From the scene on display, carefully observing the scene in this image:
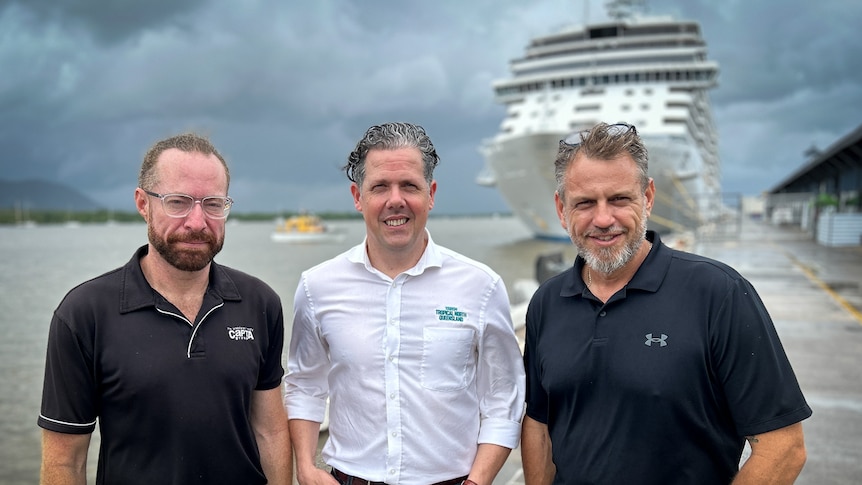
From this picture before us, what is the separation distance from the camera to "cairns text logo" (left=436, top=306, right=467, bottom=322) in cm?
260

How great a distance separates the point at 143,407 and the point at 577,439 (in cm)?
151

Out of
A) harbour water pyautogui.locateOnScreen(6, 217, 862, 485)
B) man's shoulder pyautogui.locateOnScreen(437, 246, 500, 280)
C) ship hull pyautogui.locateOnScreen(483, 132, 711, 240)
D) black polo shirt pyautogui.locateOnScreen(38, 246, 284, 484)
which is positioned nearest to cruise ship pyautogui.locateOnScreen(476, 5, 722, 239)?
ship hull pyautogui.locateOnScreen(483, 132, 711, 240)

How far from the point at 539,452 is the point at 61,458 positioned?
5.64 feet

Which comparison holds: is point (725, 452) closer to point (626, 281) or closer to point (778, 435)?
point (778, 435)

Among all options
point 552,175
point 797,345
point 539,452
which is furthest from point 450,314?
point 552,175

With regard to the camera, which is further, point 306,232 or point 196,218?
point 306,232

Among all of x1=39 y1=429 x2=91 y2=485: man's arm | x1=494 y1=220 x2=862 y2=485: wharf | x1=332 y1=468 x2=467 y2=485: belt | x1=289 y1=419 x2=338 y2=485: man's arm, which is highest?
x1=39 y1=429 x2=91 y2=485: man's arm

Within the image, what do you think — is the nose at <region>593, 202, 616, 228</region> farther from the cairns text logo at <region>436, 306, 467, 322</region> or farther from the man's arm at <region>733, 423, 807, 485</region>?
the man's arm at <region>733, 423, 807, 485</region>

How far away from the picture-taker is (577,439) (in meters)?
2.33

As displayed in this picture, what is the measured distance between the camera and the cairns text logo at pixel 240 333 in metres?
2.47

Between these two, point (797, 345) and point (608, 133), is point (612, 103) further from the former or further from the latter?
point (608, 133)

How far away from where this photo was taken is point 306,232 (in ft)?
227

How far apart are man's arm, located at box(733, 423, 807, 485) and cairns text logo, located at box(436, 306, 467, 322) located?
110 centimetres

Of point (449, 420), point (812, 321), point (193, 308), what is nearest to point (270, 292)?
point (193, 308)
